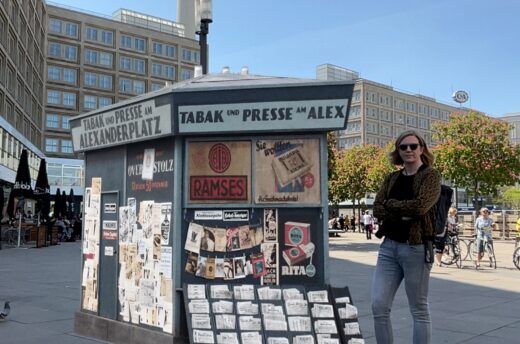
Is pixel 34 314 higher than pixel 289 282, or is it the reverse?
pixel 289 282

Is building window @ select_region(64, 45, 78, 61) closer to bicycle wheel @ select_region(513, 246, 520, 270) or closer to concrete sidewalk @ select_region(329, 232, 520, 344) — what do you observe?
concrete sidewalk @ select_region(329, 232, 520, 344)

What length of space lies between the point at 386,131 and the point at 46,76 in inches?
2553

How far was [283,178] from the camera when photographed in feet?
16.6

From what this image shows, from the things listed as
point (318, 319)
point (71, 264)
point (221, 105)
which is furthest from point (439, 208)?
point (71, 264)

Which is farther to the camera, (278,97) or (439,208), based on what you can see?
(278,97)

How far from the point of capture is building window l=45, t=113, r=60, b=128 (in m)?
74.8

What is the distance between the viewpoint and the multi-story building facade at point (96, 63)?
7550cm

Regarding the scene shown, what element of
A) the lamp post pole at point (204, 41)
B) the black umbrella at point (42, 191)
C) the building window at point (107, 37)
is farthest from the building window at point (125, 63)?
the lamp post pole at point (204, 41)

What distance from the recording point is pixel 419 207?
4098 mm

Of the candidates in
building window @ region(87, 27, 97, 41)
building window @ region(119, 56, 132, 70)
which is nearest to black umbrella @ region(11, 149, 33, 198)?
building window @ region(87, 27, 97, 41)

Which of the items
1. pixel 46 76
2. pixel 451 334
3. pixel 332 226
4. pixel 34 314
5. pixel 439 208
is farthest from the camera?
pixel 46 76

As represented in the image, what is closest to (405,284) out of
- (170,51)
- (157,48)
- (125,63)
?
(125,63)

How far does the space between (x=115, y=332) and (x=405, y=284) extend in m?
3.06

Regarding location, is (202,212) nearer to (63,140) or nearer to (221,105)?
(221,105)
